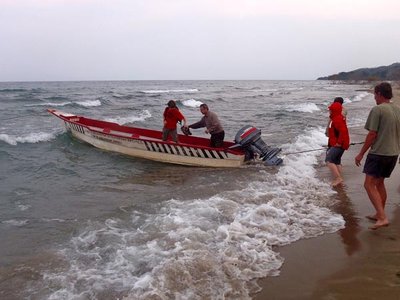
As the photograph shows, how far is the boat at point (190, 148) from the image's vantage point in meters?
9.77

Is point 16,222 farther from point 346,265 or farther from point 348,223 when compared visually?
point 348,223

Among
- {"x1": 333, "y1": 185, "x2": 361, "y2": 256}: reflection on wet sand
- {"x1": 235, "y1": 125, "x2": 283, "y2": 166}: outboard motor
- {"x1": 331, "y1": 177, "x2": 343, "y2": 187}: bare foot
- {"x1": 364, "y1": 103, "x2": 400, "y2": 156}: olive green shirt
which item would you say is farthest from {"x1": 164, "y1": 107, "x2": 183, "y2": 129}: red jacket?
{"x1": 364, "y1": 103, "x2": 400, "y2": 156}: olive green shirt

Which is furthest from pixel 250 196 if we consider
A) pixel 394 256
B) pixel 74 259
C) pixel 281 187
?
pixel 74 259

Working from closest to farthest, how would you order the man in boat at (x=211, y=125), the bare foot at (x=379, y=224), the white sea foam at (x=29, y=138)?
the bare foot at (x=379, y=224) < the man in boat at (x=211, y=125) < the white sea foam at (x=29, y=138)

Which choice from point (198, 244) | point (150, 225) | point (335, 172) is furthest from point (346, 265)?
point (335, 172)

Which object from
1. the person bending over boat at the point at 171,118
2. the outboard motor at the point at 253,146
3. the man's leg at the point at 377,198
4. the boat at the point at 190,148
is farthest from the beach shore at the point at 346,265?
the person bending over boat at the point at 171,118

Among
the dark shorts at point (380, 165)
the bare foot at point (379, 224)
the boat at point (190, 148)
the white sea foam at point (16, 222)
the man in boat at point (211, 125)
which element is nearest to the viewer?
the dark shorts at point (380, 165)

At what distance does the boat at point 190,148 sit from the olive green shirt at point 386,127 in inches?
179

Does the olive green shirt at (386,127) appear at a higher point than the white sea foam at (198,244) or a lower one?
higher

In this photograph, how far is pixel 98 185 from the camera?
8.64m

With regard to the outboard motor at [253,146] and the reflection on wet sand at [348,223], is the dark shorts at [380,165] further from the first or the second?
the outboard motor at [253,146]

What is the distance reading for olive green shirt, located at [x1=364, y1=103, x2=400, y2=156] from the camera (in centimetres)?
484

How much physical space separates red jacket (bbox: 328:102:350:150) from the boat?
2.33 metres

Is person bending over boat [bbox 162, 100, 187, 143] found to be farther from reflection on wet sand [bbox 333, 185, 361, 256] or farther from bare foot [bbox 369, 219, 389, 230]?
bare foot [bbox 369, 219, 389, 230]
